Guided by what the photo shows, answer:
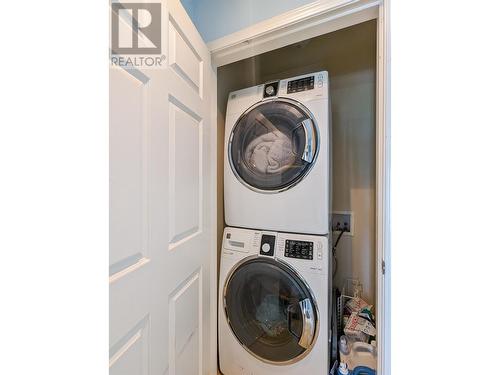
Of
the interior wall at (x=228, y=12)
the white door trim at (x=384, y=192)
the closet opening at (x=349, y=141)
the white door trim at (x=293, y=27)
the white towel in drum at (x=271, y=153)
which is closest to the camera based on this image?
the white door trim at (x=384, y=192)

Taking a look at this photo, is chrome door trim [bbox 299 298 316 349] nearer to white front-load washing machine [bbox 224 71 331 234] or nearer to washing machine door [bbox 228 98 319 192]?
white front-load washing machine [bbox 224 71 331 234]

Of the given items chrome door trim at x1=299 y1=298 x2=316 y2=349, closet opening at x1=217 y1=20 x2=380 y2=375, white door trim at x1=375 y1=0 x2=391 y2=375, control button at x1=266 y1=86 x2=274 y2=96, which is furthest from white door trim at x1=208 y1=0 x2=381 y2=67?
chrome door trim at x1=299 y1=298 x2=316 y2=349

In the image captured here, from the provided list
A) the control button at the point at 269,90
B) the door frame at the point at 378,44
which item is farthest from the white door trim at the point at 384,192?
the control button at the point at 269,90

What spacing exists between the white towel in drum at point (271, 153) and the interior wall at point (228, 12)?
1.92 ft

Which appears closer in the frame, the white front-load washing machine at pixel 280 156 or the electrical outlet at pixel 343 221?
the white front-load washing machine at pixel 280 156

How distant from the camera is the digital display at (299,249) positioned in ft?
3.77

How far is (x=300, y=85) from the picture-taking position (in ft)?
4.08

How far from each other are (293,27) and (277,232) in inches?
42.0

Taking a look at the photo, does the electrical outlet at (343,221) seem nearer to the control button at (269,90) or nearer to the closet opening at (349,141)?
the closet opening at (349,141)

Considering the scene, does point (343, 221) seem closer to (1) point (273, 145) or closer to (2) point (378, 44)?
(1) point (273, 145)

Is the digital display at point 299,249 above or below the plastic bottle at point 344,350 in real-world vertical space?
above

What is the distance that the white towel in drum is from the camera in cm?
126

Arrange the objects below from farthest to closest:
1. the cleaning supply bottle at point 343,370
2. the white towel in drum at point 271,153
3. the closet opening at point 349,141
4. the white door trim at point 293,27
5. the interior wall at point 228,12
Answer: the closet opening at point 349,141 < the white towel in drum at point 271,153 < the cleaning supply bottle at point 343,370 < the interior wall at point 228,12 < the white door trim at point 293,27
